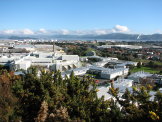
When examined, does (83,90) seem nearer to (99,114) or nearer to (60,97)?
(60,97)

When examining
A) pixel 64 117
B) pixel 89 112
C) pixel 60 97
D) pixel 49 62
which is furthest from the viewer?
pixel 49 62

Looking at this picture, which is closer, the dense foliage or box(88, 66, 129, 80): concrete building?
the dense foliage

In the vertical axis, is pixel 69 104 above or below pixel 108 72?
above

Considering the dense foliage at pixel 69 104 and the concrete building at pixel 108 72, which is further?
the concrete building at pixel 108 72

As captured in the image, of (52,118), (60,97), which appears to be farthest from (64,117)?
(60,97)

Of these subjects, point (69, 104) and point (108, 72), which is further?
point (108, 72)

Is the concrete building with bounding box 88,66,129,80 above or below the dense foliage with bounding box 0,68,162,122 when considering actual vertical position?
below

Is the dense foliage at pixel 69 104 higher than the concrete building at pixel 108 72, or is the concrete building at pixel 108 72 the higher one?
the dense foliage at pixel 69 104

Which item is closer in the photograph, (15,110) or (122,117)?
(122,117)
